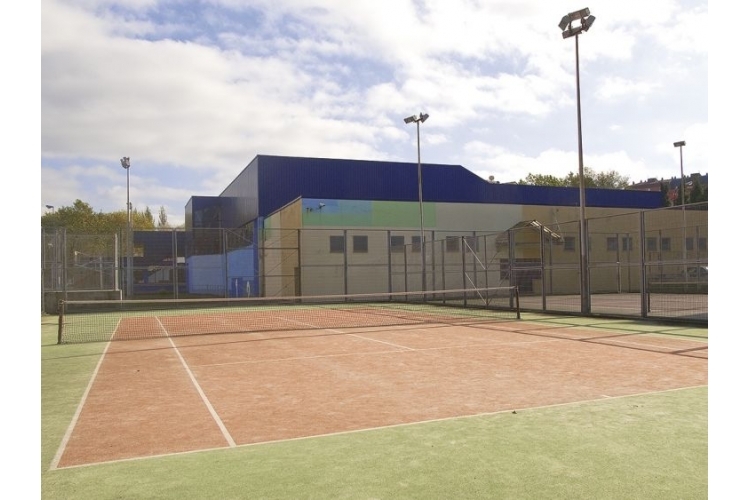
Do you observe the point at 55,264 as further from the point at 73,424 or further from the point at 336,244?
the point at 73,424

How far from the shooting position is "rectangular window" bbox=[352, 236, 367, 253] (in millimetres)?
33631

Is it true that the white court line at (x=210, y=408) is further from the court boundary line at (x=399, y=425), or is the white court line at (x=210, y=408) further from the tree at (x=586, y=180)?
the tree at (x=586, y=180)

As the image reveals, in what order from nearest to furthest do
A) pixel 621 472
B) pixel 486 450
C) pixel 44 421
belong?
pixel 621 472 < pixel 486 450 < pixel 44 421

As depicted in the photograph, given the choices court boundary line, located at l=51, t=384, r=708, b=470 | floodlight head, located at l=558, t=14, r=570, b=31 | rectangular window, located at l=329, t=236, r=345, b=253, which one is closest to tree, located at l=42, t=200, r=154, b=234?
rectangular window, located at l=329, t=236, r=345, b=253

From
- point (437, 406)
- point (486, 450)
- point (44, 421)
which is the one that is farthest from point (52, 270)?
point (486, 450)

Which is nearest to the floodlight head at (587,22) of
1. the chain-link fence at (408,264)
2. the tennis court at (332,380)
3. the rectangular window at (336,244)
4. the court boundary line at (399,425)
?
the chain-link fence at (408,264)

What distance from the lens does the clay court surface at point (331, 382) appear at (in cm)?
618

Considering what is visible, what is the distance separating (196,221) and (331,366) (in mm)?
50521

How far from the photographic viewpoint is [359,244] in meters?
33.8

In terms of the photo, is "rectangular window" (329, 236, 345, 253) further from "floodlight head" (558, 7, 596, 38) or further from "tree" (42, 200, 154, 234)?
"tree" (42, 200, 154, 234)

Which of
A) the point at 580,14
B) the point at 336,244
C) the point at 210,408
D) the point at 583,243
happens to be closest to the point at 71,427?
the point at 210,408

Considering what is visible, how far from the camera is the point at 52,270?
25266mm
